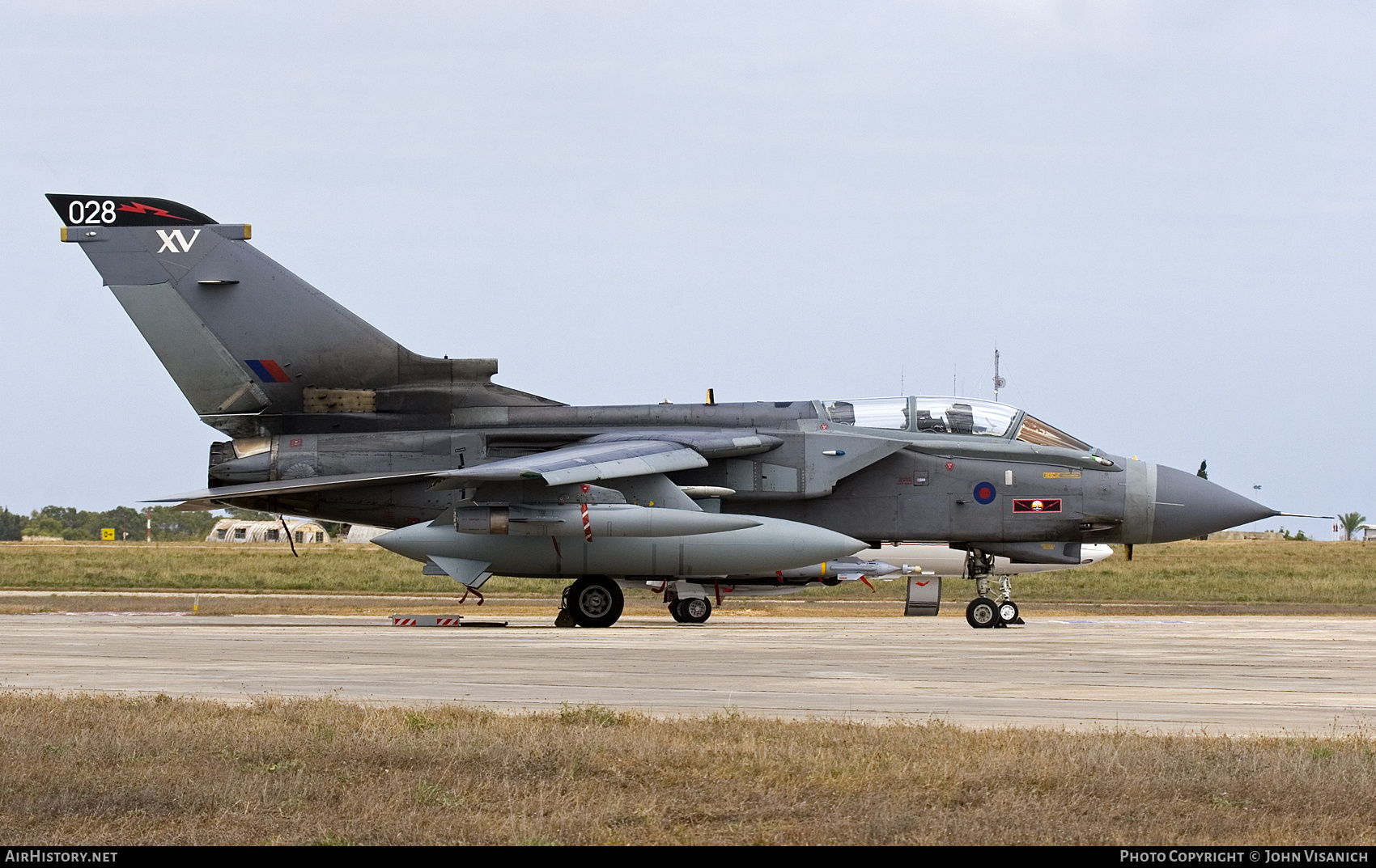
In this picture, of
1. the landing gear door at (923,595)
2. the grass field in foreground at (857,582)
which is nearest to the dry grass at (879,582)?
the grass field in foreground at (857,582)

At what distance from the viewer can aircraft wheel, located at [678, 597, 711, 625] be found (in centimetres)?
2380

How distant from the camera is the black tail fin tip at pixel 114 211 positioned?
19.8 metres

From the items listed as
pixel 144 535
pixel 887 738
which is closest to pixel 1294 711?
pixel 887 738

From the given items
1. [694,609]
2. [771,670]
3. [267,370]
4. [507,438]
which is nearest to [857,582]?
[694,609]

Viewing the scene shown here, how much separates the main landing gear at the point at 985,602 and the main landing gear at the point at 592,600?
Result: 5234 mm

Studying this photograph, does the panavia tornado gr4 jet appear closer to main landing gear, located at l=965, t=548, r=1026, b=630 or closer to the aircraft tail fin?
the aircraft tail fin

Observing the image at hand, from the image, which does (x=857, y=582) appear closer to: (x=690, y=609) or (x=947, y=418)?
(x=690, y=609)

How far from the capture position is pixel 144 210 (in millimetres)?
19984

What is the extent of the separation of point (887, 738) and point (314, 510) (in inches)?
552

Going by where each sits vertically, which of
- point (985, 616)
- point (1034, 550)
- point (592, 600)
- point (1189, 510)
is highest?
point (1189, 510)

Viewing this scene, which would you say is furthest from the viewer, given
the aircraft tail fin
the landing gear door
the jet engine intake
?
the landing gear door

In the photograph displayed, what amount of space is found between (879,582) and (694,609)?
20.5 m

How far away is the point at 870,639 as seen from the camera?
56.9 feet

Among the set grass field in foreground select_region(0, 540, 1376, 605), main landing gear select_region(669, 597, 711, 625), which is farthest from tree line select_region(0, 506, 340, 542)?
main landing gear select_region(669, 597, 711, 625)
